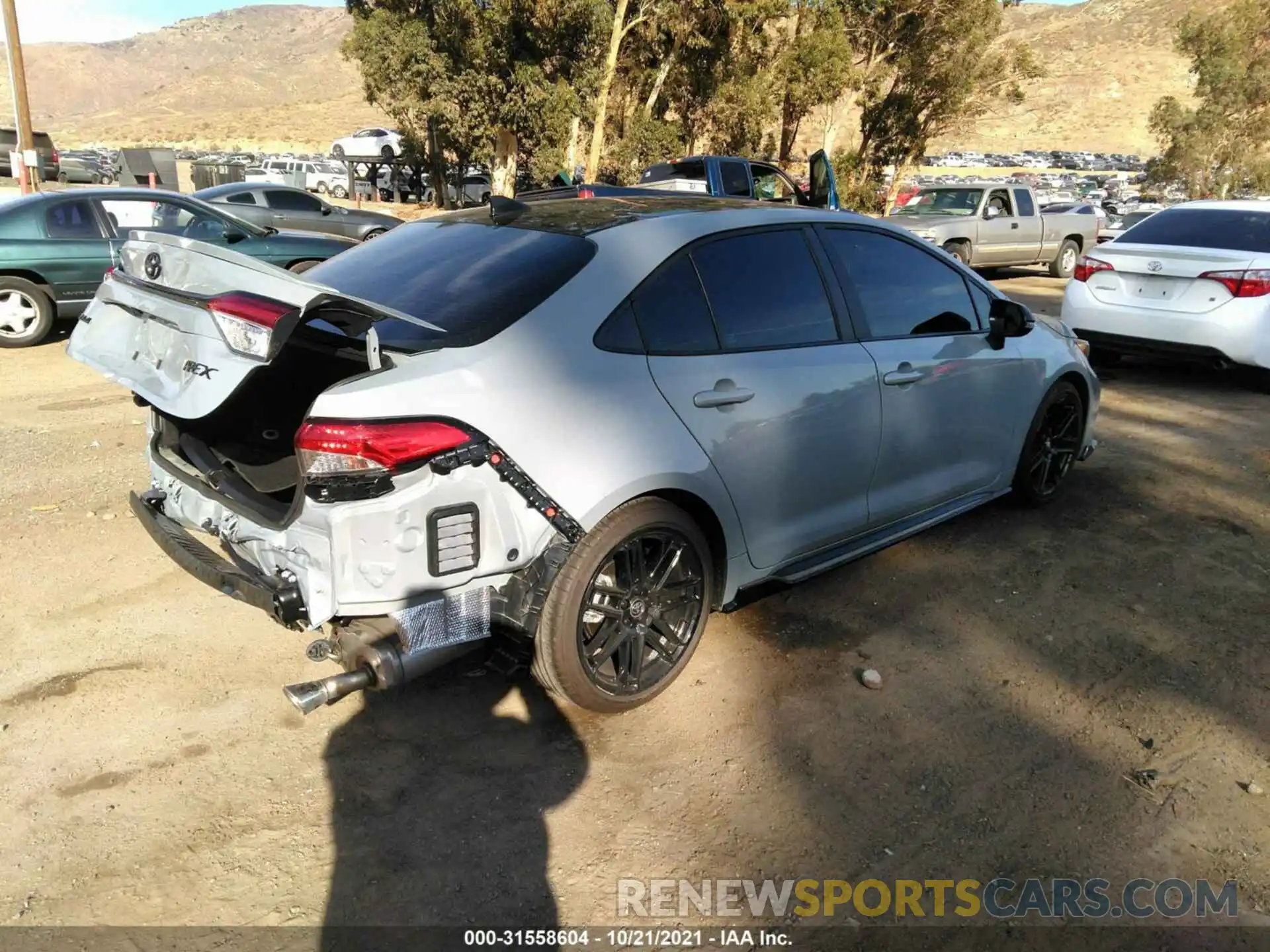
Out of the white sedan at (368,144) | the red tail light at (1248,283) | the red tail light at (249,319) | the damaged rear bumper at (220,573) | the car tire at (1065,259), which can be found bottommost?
the car tire at (1065,259)

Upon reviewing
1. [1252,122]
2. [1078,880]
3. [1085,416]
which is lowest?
[1078,880]

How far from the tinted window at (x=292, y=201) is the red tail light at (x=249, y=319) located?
12.3 metres

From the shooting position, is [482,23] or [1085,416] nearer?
[1085,416]

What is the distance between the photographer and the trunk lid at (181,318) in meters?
2.83

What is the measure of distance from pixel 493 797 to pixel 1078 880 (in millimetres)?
1746

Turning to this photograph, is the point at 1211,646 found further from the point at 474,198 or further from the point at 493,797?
the point at 474,198

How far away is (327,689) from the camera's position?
2.82 m

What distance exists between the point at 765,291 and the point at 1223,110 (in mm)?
39330

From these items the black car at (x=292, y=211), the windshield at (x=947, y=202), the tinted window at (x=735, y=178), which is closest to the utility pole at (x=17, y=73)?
the black car at (x=292, y=211)

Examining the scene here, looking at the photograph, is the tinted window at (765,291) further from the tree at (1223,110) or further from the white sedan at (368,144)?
the tree at (1223,110)

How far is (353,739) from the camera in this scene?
3.26 meters

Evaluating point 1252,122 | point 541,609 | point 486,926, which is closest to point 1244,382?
point 541,609

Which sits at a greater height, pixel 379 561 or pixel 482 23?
pixel 482 23

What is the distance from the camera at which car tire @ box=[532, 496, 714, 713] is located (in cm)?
305
